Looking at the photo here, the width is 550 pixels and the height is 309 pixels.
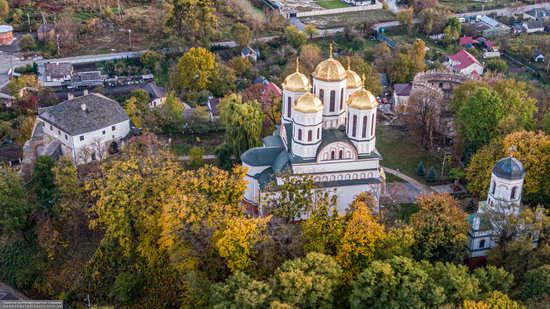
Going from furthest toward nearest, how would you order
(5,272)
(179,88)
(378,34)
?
(378,34), (179,88), (5,272)

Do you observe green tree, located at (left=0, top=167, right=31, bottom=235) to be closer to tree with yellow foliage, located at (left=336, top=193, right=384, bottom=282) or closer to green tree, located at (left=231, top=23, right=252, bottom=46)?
tree with yellow foliage, located at (left=336, top=193, right=384, bottom=282)

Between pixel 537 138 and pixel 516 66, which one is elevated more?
pixel 537 138

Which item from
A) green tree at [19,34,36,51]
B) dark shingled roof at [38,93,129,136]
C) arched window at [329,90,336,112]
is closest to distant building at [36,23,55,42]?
green tree at [19,34,36,51]

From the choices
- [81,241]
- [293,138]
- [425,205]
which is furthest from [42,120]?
[425,205]

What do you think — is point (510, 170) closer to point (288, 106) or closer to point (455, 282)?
point (455, 282)

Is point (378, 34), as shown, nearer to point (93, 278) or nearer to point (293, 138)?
point (293, 138)

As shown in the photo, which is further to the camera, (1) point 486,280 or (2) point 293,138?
(2) point 293,138

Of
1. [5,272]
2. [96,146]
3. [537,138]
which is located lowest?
[5,272]
